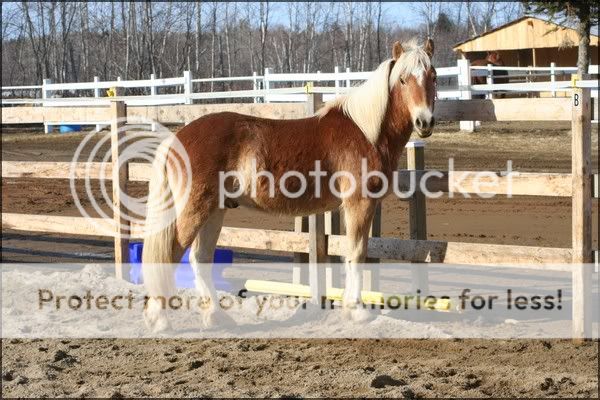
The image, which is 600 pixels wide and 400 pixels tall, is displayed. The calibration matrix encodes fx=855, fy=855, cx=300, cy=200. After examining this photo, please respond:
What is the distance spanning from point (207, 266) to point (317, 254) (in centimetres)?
96

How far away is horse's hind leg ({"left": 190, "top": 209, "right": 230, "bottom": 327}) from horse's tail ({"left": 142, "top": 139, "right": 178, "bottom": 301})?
12.2 inches

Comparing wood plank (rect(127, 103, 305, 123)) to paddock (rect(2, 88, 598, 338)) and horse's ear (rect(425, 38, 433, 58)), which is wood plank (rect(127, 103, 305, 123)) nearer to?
paddock (rect(2, 88, 598, 338))

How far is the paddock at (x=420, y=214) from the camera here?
5691mm

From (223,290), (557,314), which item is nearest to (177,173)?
(223,290)

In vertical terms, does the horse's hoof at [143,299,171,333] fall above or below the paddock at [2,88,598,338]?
below

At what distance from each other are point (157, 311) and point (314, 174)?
151 centimetres

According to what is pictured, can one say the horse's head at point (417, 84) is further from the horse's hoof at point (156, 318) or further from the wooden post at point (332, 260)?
the horse's hoof at point (156, 318)

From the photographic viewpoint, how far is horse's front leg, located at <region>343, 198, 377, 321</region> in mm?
6121

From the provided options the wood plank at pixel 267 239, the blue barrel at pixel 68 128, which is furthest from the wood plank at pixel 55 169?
the blue barrel at pixel 68 128

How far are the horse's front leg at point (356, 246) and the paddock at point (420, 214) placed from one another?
52cm

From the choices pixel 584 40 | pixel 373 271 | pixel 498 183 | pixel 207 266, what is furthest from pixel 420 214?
pixel 584 40

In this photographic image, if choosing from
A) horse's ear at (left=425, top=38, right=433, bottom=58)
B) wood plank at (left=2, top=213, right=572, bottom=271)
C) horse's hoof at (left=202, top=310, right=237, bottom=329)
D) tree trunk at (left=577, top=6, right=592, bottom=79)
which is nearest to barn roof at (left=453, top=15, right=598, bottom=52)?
tree trunk at (left=577, top=6, right=592, bottom=79)

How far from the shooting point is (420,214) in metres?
6.88

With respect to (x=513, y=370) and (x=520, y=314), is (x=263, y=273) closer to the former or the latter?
(x=520, y=314)
